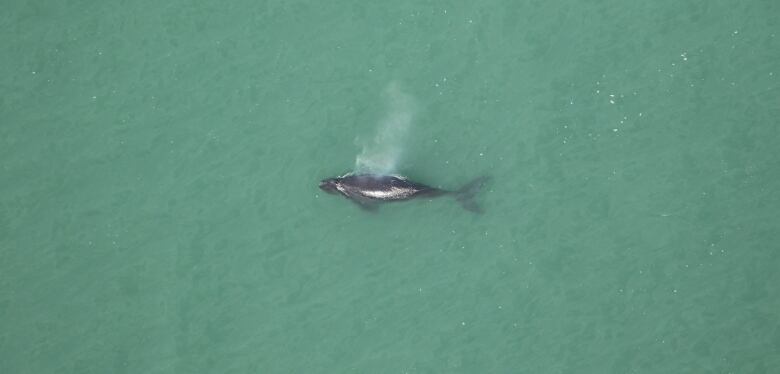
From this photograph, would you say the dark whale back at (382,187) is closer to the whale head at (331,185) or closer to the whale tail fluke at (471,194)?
the whale head at (331,185)

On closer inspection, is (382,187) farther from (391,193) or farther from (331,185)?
(331,185)

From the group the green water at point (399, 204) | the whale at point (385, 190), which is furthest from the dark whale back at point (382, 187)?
the green water at point (399, 204)

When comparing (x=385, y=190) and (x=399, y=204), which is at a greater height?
(x=385, y=190)

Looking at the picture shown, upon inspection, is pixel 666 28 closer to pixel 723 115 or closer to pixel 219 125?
pixel 723 115

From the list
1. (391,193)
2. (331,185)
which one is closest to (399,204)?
(391,193)
